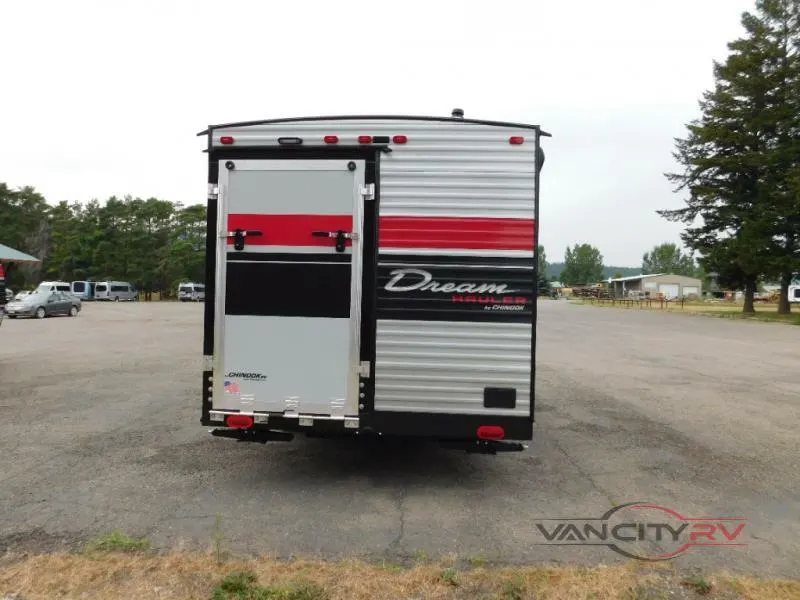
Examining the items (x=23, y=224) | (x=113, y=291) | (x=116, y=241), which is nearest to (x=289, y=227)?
(x=113, y=291)

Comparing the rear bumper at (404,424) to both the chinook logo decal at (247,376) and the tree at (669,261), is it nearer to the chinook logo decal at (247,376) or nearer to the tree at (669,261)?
the chinook logo decal at (247,376)

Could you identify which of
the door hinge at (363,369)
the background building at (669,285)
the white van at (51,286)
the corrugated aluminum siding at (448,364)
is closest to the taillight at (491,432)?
the corrugated aluminum siding at (448,364)

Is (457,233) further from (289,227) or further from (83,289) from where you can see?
(83,289)

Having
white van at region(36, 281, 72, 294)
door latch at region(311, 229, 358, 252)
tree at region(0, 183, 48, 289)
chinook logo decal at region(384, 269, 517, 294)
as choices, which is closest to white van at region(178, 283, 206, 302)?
white van at region(36, 281, 72, 294)

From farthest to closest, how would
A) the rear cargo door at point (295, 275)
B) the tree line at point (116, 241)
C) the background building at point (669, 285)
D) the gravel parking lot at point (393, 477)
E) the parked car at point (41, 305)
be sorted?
the background building at point (669, 285)
the tree line at point (116, 241)
the parked car at point (41, 305)
the rear cargo door at point (295, 275)
the gravel parking lot at point (393, 477)

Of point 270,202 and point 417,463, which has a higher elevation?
point 270,202

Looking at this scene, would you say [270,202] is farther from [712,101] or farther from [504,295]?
[712,101]

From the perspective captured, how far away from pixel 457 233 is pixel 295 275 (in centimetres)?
137

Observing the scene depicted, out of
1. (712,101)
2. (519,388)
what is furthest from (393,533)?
(712,101)

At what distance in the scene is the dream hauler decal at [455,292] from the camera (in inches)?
186

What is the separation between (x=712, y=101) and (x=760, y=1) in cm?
643

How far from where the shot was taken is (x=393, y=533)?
4219 mm

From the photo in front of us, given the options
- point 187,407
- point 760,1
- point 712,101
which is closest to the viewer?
point 187,407

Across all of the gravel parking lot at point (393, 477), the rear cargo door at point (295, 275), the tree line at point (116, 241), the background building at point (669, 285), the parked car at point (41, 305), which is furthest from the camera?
the background building at point (669, 285)
